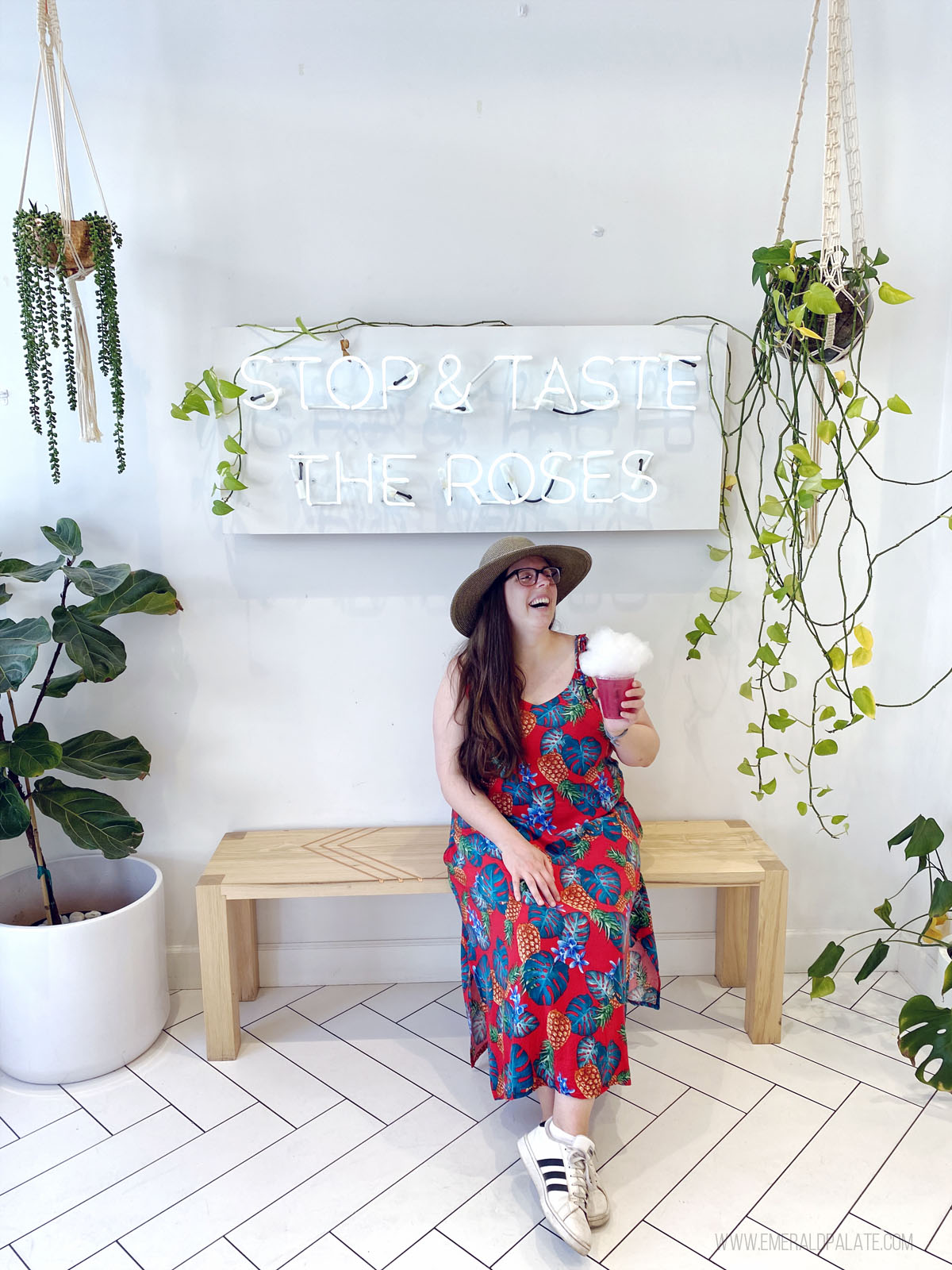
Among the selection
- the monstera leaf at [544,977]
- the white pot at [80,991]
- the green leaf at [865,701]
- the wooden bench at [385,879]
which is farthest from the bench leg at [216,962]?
the green leaf at [865,701]

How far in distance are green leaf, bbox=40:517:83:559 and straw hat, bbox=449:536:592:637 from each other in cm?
96

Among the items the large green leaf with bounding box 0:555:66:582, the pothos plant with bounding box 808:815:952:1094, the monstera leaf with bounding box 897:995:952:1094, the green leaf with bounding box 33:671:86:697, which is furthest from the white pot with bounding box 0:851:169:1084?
the monstera leaf with bounding box 897:995:952:1094

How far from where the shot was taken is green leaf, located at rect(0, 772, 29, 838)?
6.85 feet

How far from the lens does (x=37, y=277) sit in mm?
2064

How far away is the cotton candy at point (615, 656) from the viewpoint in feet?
5.99

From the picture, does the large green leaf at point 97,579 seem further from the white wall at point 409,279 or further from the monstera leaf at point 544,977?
the monstera leaf at point 544,977

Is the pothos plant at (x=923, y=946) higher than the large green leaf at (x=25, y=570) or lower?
lower

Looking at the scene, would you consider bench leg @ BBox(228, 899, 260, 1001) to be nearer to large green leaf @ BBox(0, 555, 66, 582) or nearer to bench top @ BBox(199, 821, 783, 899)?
bench top @ BBox(199, 821, 783, 899)

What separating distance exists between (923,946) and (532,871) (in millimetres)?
1238

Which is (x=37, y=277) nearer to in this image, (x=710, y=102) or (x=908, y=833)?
(x=710, y=102)

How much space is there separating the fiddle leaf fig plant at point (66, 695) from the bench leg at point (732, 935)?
5.29 ft

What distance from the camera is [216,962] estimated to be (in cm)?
224

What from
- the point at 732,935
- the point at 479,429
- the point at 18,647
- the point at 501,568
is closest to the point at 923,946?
the point at 732,935

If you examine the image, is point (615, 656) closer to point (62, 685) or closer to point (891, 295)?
point (891, 295)
